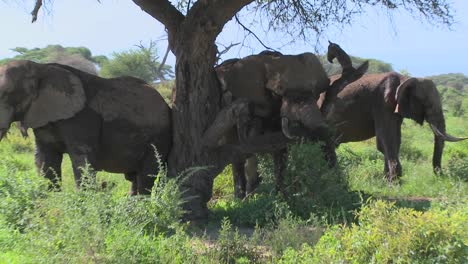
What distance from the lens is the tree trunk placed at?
8164 millimetres

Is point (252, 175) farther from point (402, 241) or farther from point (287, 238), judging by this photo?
point (402, 241)

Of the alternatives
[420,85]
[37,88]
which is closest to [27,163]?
[37,88]

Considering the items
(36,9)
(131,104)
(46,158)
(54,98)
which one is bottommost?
(46,158)

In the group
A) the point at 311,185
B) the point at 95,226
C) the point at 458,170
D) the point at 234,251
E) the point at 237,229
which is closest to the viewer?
the point at 95,226

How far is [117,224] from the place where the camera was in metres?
5.59

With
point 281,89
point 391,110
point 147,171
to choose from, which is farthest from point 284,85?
point 391,110

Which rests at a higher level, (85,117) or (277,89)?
(277,89)

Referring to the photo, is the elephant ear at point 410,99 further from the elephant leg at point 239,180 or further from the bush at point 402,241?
the bush at point 402,241

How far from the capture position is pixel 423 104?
37.9 feet

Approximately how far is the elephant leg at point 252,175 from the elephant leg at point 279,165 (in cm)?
72

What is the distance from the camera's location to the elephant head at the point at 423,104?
37.4 feet

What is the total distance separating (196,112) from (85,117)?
1.40m

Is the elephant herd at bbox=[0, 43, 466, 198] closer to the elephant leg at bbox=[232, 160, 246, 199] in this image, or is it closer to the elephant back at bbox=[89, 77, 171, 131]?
the elephant back at bbox=[89, 77, 171, 131]

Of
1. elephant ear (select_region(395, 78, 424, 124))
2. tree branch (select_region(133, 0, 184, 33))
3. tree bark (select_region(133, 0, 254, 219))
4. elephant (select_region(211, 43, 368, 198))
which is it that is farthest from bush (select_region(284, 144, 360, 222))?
elephant ear (select_region(395, 78, 424, 124))
